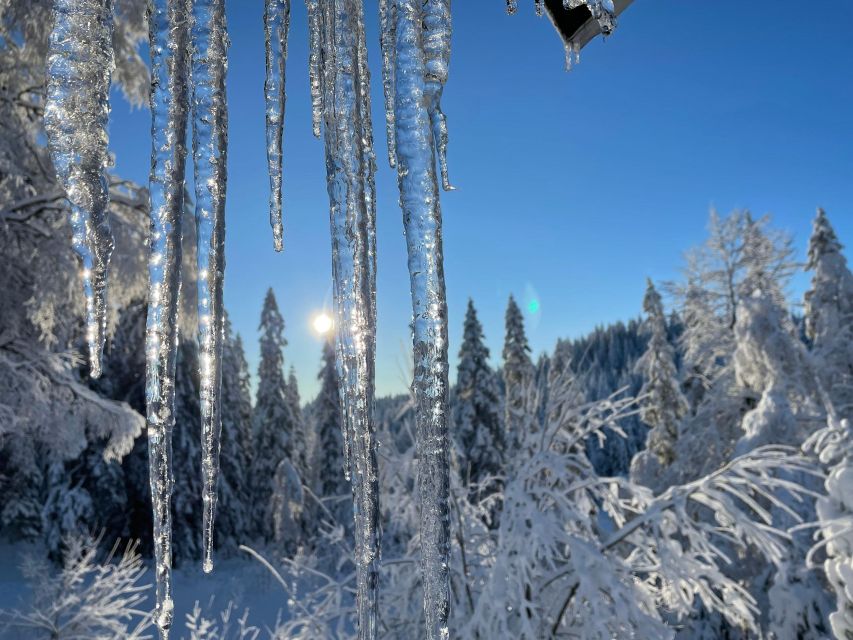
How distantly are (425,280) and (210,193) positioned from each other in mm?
479

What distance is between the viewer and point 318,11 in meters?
1.33

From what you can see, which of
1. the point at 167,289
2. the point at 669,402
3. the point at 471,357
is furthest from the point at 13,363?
the point at 669,402

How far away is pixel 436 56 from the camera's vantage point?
3.78 ft

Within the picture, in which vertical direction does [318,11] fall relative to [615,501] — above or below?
above

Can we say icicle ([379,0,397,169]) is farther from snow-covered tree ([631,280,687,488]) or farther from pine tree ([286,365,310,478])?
pine tree ([286,365,310,478])

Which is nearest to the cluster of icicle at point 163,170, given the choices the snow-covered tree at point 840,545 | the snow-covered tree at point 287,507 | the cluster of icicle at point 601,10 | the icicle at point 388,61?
the icicle at point 388,61

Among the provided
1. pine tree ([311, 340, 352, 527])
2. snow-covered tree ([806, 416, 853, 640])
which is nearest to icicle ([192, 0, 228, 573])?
snow-covered tree ([806, 416, 853, 640])

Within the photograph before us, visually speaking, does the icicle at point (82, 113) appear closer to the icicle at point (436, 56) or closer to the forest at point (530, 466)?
the forest at point (530, 466)

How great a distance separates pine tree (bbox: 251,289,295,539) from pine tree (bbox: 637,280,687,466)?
1648cm

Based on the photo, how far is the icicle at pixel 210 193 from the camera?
1.12 metres

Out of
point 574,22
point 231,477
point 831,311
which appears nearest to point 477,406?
point 231,477

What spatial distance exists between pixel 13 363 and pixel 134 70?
3515mm

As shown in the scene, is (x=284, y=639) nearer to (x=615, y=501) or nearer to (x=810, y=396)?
(x=615, y=501)

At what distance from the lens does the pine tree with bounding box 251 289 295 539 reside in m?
26.9
